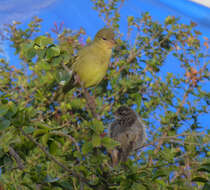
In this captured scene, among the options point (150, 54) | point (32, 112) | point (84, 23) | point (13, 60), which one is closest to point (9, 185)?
point (32, 112)

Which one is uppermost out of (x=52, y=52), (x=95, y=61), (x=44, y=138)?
(x=95, y=61)

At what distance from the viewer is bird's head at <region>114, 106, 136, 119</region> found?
5.51ft

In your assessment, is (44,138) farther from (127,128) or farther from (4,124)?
(127,128)

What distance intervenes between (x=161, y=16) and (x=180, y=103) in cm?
94

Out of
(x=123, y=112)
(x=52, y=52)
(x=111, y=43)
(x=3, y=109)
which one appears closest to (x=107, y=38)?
(x=111, y=43)

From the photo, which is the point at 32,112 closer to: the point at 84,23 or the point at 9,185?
the point at 9,185

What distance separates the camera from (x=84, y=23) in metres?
2.44

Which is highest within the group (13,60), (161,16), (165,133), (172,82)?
(161,16)

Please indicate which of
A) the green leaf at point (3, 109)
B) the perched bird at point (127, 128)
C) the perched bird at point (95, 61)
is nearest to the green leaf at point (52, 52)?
the green leaf at point (3, 109)

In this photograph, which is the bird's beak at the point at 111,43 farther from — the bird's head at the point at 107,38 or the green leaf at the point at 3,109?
the green leaf at the point at 3,109

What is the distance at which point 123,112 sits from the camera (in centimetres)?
168

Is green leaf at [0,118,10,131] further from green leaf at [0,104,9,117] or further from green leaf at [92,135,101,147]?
green leaf at [92,135,101,147]

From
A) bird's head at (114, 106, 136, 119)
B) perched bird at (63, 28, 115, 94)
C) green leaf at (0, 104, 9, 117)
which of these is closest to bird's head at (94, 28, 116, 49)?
perched bird at (63, 28, 115, 94)

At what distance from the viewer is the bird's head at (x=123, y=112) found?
5.51 feet
